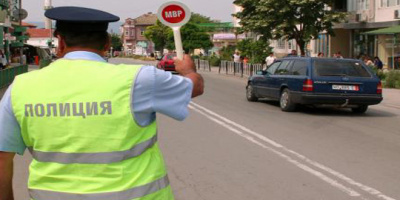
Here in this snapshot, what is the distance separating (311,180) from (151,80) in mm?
4747

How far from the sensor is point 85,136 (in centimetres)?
212

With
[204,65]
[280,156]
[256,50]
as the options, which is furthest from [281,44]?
[280,156]

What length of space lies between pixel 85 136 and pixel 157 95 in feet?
1.08

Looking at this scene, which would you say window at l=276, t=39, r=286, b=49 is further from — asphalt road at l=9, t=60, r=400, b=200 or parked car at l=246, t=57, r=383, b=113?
asphalt road at l=9, t=60, r=400, b=200

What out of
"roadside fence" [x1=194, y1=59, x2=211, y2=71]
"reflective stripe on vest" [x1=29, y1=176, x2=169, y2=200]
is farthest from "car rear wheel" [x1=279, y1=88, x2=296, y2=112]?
"roadside fence" [x1=194, y1=59, x2=211, y2=71]

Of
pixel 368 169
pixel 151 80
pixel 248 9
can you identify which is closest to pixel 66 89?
pixel 151 80

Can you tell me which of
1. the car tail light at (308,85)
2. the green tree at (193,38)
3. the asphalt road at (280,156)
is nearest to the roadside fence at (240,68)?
the car tail light at (308,85)

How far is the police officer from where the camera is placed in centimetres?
212

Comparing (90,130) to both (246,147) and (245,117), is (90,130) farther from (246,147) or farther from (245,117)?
(245,117)

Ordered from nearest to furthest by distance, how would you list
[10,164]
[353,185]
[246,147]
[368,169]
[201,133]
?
[10,164] → [353,185] → [368,169] → [246,147] → [201,133]

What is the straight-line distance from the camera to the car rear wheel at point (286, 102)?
14035 mm

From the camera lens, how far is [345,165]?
753 cm

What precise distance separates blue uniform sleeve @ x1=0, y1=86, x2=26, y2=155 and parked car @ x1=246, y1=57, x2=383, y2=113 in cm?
1160

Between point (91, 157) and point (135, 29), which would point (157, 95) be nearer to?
point (91, 157)
